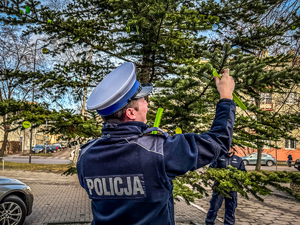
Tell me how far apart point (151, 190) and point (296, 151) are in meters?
37.3

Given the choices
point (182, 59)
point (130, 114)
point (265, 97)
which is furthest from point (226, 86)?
point (265, 97)

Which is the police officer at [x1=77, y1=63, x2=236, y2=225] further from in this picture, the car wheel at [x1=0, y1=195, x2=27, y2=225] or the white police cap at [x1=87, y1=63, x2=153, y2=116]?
the car wheel at [x1=0, y1=195, x2=27, y2=225]

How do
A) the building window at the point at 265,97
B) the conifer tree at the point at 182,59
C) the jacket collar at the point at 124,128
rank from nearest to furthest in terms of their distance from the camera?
the jacket collar at the point at 124,128, the conifer tree at the point at 182,59, the building window at the point at 265,97

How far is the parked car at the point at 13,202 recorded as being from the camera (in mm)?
5965

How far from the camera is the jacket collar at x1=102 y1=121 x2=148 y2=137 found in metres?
1.46

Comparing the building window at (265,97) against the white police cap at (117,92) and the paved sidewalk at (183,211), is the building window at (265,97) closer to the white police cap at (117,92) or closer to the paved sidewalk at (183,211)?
the paved sidewalk at (183,211)

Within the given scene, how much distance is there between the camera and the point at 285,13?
734 cm

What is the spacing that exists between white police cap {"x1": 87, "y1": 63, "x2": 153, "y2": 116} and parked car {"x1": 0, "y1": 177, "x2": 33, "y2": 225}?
5.80 meters

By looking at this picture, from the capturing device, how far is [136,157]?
1365 millimetres

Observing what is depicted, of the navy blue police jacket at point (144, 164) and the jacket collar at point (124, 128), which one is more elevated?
the jacket collar at point (124, 128)

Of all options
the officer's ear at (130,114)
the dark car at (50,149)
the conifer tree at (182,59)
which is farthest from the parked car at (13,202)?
the dark car at (50,149)

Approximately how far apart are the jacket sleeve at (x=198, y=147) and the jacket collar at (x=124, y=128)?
0.67 ft

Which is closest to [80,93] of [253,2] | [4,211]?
[4,211]

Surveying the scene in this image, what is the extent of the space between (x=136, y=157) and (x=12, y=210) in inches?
244
